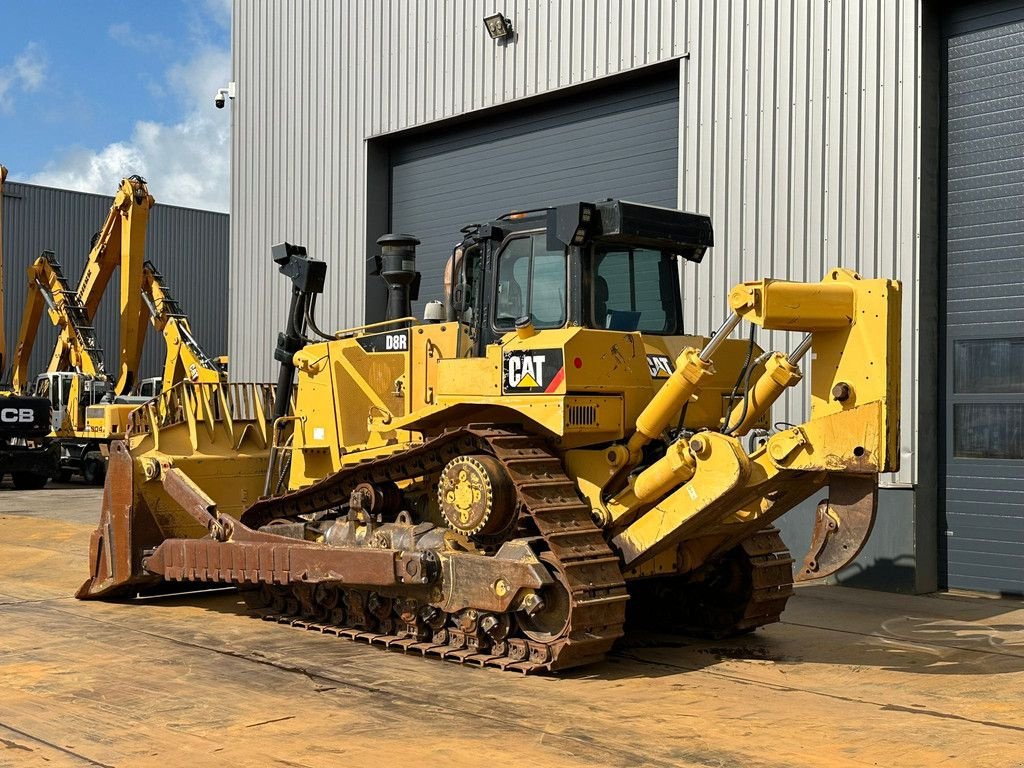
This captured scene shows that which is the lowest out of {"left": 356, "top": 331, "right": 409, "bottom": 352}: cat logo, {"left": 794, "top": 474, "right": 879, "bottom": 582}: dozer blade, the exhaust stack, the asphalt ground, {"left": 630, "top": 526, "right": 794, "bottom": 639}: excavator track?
the asphalt ground

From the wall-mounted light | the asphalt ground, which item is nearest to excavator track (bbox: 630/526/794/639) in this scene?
the asphalt ground

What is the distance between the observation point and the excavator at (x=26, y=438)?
79.1 ft

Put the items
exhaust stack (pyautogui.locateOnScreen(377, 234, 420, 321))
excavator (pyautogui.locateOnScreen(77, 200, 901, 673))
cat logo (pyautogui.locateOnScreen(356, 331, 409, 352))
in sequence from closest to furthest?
excavator (pyautogui.locateOnScreen(77, 200, 901, 673)) → cat logo (pyautogui.locateOnScreen(356, 331, 409, 352)) → exhaust stack (pyautogui.locateOnScreen(377, 234, 420, 321))

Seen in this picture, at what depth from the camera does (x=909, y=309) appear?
11.5m

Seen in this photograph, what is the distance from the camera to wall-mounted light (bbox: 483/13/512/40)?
50.2 feet

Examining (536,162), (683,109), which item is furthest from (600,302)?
(536,162)

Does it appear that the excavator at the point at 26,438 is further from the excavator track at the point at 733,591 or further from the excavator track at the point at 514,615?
the excavator track at the point at 733,591

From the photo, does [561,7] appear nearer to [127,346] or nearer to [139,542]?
[139,542]

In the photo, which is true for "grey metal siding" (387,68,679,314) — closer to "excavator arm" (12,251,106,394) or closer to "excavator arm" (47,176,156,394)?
"excavator arm" (47,176,156,394)

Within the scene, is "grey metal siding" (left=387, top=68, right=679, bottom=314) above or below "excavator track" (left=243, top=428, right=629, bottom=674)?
above

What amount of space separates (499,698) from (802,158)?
24.0 ft

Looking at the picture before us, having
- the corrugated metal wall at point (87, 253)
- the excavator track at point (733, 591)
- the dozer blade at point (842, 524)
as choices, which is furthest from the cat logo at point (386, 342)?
the corrugated metal wall at point (87, 253)

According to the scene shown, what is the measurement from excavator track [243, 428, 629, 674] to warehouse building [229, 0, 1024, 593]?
16.3 ft

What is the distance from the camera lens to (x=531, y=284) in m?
8.44
